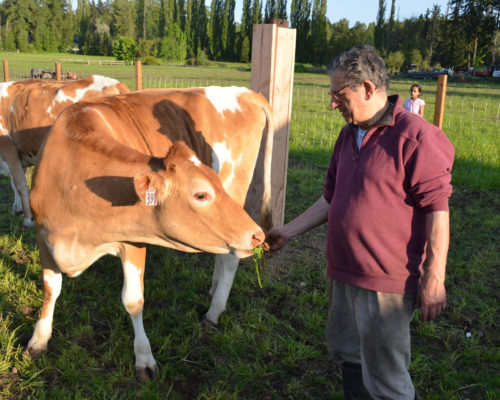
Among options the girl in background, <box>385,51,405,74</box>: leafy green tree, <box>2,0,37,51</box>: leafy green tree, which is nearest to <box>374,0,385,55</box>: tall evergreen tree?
<box>385,51,405,74</box>: leafy green tree

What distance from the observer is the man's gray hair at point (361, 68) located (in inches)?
84.2

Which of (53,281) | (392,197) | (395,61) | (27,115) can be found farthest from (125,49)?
(392,197)

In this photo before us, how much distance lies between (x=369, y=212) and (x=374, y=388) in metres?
0.90

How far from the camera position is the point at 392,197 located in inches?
84.6

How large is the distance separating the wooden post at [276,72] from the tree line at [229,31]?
57252 millimetres

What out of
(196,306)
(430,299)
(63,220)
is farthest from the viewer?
(196,306)

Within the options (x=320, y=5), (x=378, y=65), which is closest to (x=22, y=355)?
(x=378, y=65)

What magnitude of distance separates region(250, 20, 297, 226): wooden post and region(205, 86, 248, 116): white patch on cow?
503mm

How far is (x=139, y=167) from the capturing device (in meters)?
2.75

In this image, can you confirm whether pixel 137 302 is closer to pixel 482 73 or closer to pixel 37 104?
pixel 37 104

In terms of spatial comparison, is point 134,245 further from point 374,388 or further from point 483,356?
point 483,356

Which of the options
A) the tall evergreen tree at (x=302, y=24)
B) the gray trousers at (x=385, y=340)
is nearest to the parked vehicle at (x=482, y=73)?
the tall evergreen tree at (x=302, y=24)

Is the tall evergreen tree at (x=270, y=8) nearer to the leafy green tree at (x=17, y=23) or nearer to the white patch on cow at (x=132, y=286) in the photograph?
the leafy green tree at (x=17, y=23)

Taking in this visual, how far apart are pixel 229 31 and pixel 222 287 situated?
270 ft
